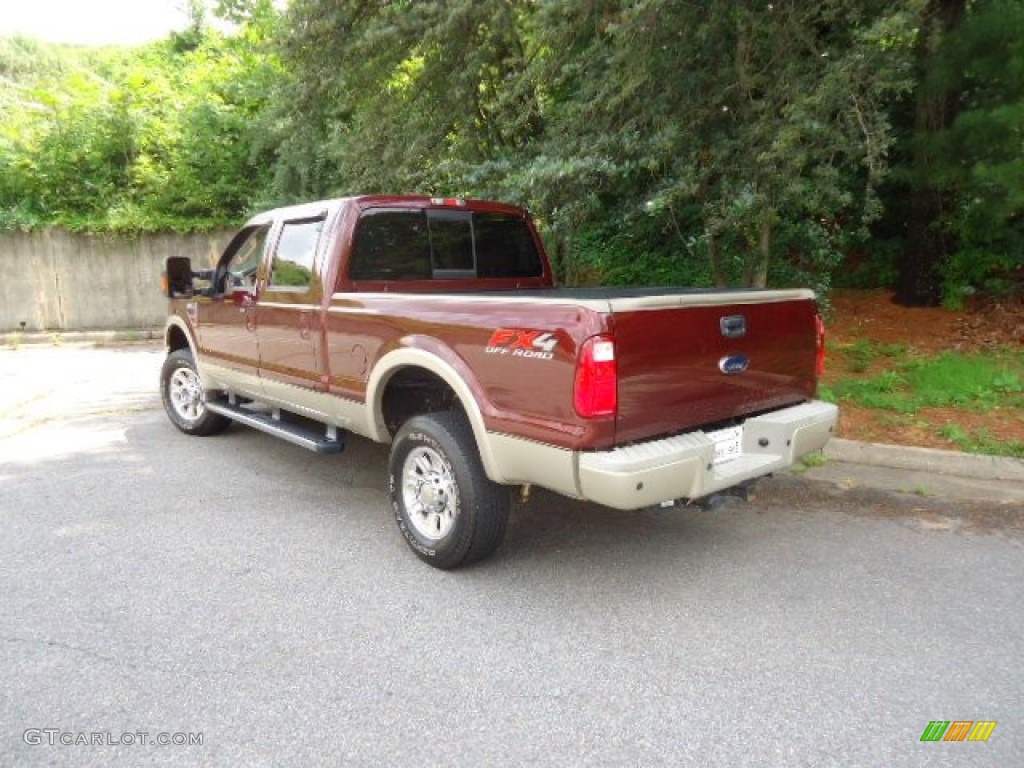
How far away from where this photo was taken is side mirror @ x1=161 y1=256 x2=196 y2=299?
5.69 meters

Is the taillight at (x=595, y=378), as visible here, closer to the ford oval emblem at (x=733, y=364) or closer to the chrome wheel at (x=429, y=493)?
the ford oval emblem at (x=733, y=364)

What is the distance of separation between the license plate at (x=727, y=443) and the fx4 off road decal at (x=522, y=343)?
95cm

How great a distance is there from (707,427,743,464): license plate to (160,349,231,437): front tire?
445 cm

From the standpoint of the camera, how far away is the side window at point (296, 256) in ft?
14.7

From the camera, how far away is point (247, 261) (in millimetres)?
5441

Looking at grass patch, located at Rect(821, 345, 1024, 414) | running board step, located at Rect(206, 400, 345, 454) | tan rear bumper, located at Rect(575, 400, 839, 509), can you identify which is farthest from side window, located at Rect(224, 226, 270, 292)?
grass patch, located at Rect(821, 345, 1024, 414)

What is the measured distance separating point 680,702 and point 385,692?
109cm

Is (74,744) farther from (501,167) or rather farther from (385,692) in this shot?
(501,167)

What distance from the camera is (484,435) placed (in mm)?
3303

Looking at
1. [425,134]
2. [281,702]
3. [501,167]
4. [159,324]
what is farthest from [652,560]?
[159,324]

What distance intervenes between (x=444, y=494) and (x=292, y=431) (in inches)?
62.3

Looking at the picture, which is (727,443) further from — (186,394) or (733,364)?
(186,394)

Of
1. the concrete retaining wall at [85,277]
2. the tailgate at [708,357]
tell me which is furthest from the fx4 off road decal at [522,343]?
the concrete retaining wall at [85,277]

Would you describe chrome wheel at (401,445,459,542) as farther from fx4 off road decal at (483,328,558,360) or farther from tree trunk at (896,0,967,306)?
tree trunk at (896,0,967,306)
